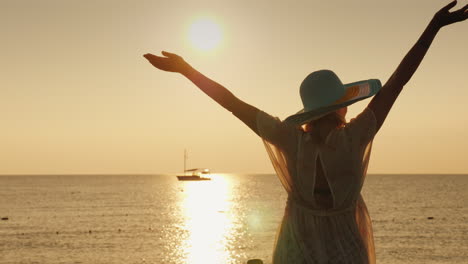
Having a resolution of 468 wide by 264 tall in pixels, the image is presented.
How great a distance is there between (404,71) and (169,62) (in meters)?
→ 0.96

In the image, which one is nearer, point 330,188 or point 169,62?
point 330,188

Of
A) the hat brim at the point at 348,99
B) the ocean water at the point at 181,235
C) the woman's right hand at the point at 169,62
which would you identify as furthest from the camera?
the ocean water at the point at 181,235

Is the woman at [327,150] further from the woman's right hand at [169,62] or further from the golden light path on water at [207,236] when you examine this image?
the golden light path on water at [207,236]

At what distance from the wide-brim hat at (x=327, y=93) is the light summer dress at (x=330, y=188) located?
0.09 m

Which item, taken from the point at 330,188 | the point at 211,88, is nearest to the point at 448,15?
the point at 330,188

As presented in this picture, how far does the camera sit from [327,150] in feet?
7.63

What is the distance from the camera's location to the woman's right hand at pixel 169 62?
2.45 metres

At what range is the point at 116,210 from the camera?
118938 mm

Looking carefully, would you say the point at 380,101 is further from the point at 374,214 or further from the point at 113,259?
the point at 374,214

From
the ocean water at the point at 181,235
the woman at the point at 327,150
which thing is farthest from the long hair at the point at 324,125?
the ocean water at the point at 181,235

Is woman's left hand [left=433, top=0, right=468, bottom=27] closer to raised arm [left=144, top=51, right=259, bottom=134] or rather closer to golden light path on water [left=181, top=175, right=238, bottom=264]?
raised arm [left=144, top=51, right=259, bottom=134]

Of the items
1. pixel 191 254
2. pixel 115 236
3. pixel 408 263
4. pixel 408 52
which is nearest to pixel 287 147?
pixel 408 52

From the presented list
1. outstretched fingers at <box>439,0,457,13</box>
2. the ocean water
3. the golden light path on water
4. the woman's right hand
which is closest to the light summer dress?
the woman's right hand

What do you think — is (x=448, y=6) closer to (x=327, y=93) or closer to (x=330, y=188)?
(x=327, y=93)
